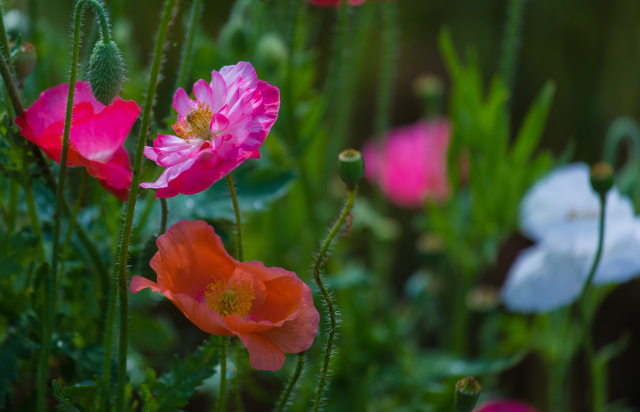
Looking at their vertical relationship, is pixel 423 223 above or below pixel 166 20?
below

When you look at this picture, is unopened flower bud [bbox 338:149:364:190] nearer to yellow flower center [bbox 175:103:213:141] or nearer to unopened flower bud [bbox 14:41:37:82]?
yellow flower center [bbox 175:103:213:141]

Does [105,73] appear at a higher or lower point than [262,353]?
higher

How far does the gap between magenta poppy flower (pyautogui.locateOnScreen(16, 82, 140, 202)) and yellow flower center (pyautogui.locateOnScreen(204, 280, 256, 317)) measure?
10cm

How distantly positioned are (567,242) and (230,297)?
1.67 feet

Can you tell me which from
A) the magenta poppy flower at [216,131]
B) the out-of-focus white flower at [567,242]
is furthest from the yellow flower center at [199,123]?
the out-of-focus white flower at [567,242]

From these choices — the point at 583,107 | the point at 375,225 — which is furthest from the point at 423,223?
the point at 583,107

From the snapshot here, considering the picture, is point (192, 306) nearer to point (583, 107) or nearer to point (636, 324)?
point (636, 324)

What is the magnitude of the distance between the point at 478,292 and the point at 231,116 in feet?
2.41

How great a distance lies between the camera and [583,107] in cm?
177

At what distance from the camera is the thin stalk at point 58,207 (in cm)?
46

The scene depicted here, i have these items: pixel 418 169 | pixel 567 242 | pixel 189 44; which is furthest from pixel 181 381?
pixel 418 169

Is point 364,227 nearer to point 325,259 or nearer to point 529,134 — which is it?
point 529,134

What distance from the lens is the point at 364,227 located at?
1068 millimetres

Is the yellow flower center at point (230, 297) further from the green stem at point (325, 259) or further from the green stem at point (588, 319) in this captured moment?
the green stem at point (588, 319)
